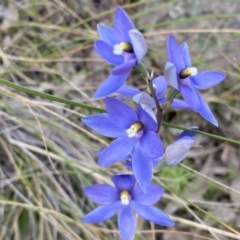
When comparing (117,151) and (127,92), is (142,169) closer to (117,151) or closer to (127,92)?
(117,151)

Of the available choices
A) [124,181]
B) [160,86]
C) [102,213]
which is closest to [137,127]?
[160,86]

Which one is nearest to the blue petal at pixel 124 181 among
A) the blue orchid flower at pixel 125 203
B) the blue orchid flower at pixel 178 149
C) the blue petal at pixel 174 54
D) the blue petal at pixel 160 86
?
the blue orchid flower at pixel 125 203

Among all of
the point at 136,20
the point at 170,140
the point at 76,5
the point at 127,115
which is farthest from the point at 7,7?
the point at 127,115

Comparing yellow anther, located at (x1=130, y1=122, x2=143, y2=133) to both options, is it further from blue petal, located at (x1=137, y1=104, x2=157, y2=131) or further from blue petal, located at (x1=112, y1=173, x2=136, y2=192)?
blue petal, located at (x1=112, y1=173, x2=136, y2=192)

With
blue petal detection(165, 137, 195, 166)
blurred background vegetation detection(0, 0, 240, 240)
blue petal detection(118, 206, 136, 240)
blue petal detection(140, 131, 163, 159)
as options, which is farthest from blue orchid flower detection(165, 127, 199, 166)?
blurred background vegetation detection(0, 0, 240, 240)

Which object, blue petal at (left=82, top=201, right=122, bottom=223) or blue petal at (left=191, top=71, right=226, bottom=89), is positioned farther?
blue petal at (left=82, top=201, right=122, bottom=223)

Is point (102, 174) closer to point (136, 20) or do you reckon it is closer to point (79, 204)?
point (79, 204)
